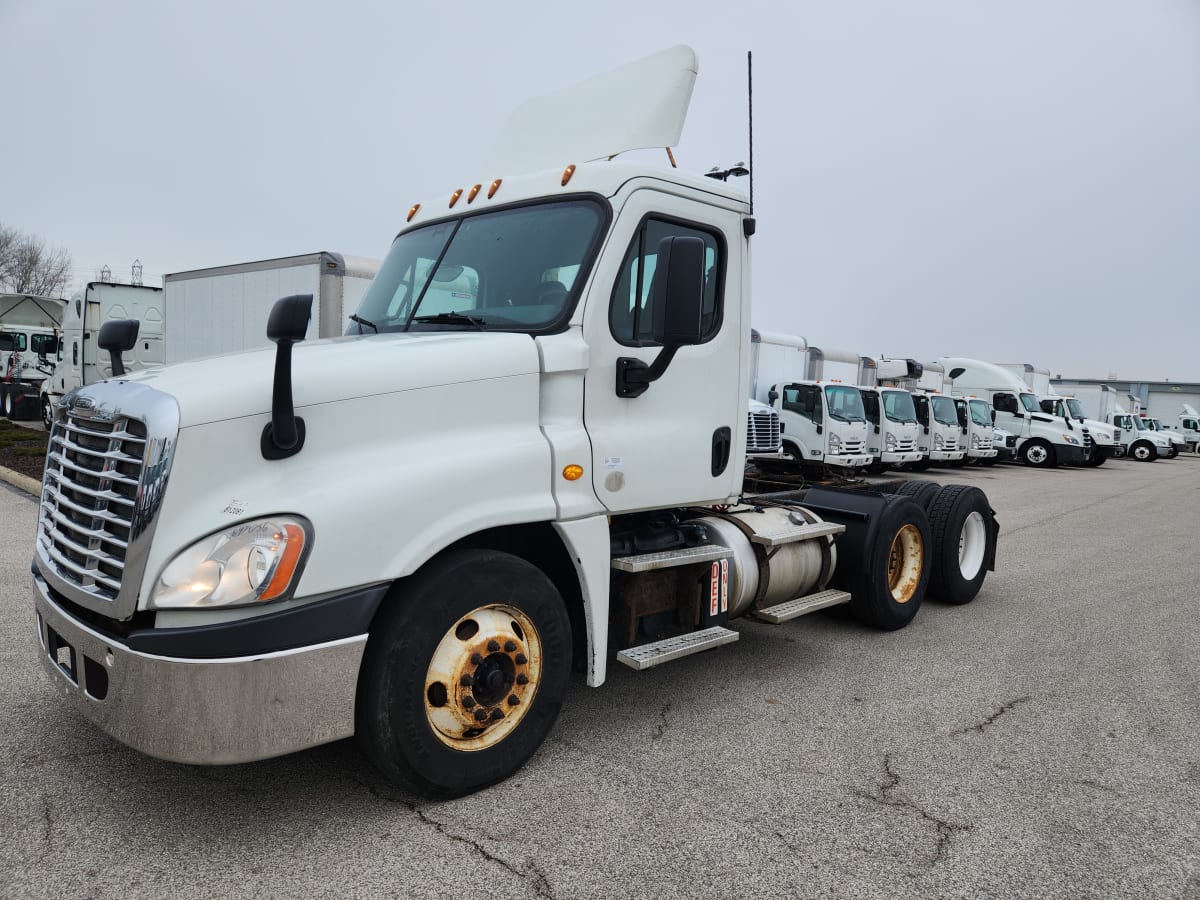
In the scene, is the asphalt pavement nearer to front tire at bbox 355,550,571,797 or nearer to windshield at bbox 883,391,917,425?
front tire at bbox 355,550,571,797

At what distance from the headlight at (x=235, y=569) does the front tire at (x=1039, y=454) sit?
29.4 meters

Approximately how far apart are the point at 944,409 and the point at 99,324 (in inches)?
832

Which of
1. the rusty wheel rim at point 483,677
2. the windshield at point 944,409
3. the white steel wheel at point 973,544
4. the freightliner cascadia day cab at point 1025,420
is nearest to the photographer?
the rusty wheel rim at point 483,677

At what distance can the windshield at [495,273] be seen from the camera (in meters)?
3.78

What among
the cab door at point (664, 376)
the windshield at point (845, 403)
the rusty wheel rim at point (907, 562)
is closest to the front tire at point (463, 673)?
the cab door at point (664, 376)

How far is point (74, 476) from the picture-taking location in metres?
3.21

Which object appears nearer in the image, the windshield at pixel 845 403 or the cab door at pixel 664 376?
the cab door at pixel 664 376

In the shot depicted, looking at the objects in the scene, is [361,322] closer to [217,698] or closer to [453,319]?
[453,319]

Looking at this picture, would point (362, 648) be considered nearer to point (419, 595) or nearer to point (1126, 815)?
point (419, 595)

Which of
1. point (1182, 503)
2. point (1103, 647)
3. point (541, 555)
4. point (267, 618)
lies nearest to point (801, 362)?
point (1182, 503)

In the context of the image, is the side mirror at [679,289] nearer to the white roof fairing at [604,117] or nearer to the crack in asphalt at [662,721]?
the white roof fairing at [604,117]

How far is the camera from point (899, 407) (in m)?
21.6

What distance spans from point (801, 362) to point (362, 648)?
64.1 ft

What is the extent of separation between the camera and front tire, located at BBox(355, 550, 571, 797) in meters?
3.10
